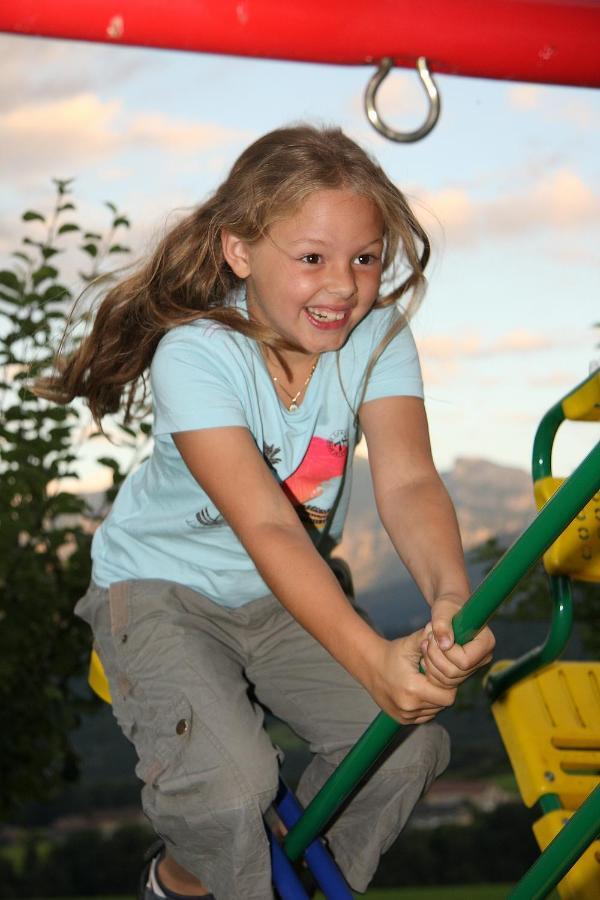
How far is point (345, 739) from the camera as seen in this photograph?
2.01m

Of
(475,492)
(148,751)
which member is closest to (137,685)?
(148,751)

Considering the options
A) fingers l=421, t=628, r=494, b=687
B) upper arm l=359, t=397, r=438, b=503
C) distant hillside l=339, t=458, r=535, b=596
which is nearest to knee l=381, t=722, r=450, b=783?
upper arm l=359, t=397, r=438, b=503

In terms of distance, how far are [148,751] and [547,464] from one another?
77 centimetres

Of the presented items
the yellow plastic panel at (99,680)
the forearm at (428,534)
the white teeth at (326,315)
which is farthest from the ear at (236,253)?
the yellow plastic panel at (99,680)

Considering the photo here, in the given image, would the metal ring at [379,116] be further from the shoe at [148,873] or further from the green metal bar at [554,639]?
the shoe at [148,873]

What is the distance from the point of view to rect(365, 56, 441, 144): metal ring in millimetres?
1357

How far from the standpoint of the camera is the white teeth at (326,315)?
6.29 ft

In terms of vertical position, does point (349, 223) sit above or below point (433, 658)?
above

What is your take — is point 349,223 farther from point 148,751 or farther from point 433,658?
point 148,751

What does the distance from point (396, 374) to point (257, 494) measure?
39 cm

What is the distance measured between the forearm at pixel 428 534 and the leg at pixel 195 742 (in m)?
0.30

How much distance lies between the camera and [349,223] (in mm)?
1874

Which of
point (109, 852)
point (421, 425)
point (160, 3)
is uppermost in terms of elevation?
point (160, 3)

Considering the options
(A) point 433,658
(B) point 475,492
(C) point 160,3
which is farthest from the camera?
(B) point 475,492
